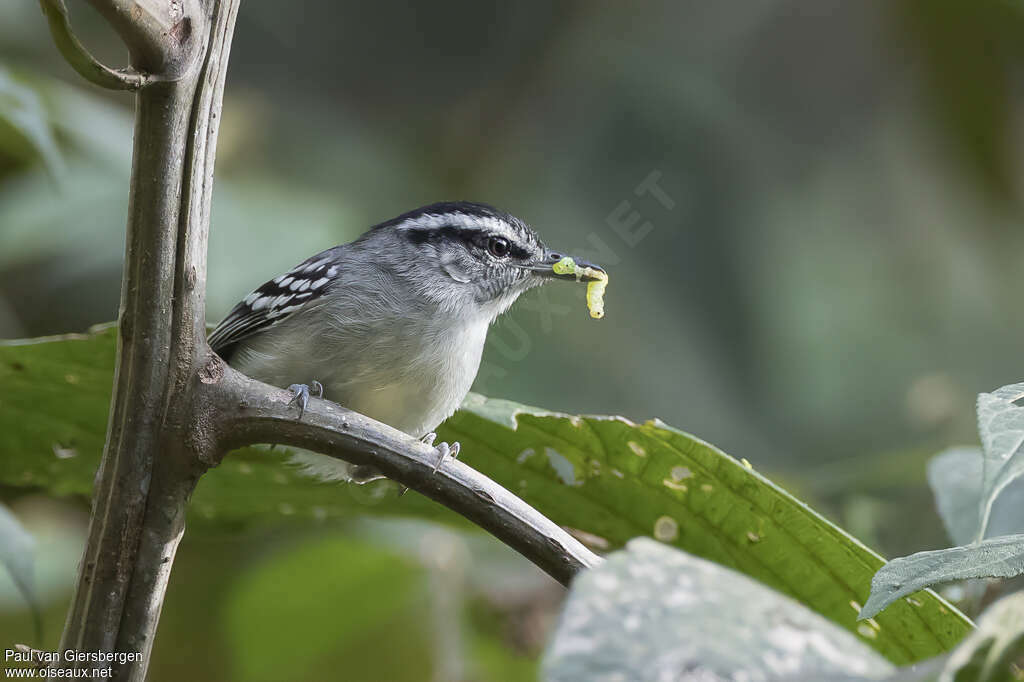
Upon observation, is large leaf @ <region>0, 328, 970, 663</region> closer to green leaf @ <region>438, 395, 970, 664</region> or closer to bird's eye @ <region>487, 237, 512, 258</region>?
green leaf @ <region>438, 395, 970, 664</region>

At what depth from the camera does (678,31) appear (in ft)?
22.1

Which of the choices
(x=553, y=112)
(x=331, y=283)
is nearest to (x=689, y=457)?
(x=331, y=283)

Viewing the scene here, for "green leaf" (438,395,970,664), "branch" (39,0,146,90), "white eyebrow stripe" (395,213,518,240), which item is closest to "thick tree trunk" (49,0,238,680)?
"branch" (39,0,146,90)

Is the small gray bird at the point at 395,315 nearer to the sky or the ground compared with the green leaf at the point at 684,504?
nearer to the sky

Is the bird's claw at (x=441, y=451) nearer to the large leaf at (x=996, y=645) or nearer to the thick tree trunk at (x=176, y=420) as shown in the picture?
the thick tree trunk at (x=176, y=420)

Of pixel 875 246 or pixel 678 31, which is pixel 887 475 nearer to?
pixel 875 246

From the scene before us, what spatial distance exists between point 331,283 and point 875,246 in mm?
4808

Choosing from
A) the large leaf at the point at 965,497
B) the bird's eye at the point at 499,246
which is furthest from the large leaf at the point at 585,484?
the bird's eye at the point at 499,246

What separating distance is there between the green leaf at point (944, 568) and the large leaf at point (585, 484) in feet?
1.45

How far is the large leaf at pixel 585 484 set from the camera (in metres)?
1.96

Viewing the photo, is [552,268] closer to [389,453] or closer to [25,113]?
[25,113]

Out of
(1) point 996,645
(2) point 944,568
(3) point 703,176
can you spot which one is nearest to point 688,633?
(1) point 996,645

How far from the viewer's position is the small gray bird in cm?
272

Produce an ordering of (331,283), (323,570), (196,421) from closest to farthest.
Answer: (196,421)
(331,283)
(323,570)
